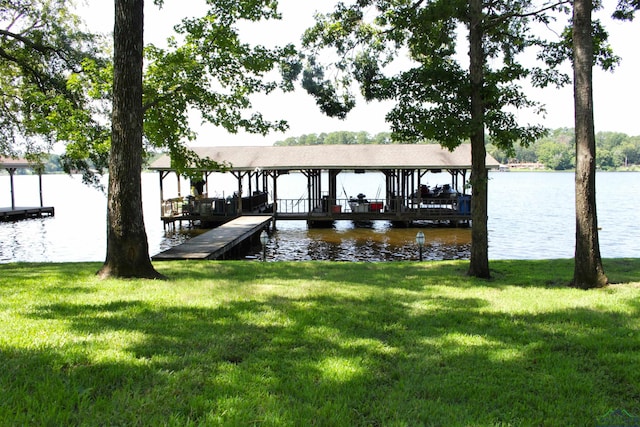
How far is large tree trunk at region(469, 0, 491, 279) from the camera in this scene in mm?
9516

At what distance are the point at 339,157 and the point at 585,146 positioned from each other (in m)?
20.7

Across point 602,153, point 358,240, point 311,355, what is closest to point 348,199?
point 358,240

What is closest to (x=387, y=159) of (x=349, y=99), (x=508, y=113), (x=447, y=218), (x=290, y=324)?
(x=447, y=218)

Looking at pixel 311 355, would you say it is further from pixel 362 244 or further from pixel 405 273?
pixel 362 244

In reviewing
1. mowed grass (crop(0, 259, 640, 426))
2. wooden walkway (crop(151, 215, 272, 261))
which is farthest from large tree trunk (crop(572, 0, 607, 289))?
wooden walkway (crop(151, 215, 272, 261))

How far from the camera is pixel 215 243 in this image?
55.7ft

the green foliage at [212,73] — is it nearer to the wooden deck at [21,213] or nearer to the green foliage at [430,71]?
the green foliage at [430,71]

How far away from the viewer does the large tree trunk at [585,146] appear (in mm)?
8094

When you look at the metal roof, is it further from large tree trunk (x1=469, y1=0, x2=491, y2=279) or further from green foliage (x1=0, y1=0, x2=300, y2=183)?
large tree trunk (x1=469, y1=0, x2=491, y2=279)

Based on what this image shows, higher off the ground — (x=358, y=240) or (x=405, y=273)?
(x=405, y=273)

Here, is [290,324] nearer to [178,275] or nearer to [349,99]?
[178,275]

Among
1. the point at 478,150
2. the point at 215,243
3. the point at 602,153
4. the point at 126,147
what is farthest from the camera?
the point at 602,153

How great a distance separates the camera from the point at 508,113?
991cm

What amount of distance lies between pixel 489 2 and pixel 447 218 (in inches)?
678
